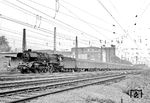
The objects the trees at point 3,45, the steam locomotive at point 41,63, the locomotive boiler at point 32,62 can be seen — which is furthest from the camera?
the trees at point 3,45

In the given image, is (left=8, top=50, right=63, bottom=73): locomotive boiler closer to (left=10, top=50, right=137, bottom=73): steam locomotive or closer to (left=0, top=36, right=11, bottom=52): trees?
(left=10, top=50, right=137, bottom=73): steam locomotive

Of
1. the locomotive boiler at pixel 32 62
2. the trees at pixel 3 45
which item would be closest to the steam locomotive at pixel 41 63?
the locomotive boiler at pixel 32 62

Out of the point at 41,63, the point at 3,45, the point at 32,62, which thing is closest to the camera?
the point at 32,62

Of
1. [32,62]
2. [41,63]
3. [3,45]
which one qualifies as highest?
[3,45]

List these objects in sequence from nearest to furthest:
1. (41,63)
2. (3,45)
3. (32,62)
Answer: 1. (32,62)
2. (41,63)
3. (3,45)

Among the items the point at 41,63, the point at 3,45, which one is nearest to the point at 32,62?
the point at 41,63

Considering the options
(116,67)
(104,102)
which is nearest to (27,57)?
(104,102)

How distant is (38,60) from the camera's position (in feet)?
99.9

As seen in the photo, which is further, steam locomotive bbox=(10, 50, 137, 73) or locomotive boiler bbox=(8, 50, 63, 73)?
steam locomotive bbox=(10, 50, 137, 73)

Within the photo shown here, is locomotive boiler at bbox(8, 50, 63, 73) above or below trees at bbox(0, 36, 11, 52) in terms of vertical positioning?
below

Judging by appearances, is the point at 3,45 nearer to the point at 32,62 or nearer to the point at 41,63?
the point at 41,63

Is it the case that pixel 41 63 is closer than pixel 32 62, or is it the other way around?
pixel 32 62

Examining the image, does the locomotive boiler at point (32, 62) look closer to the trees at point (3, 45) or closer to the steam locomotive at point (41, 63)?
the steam locomotive at point (41, 63)

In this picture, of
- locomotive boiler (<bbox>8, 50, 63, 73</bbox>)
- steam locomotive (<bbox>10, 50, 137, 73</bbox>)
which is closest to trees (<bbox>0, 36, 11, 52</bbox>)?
steam locomotive (<bbox>10, 50, 137, 73</bbox>)
